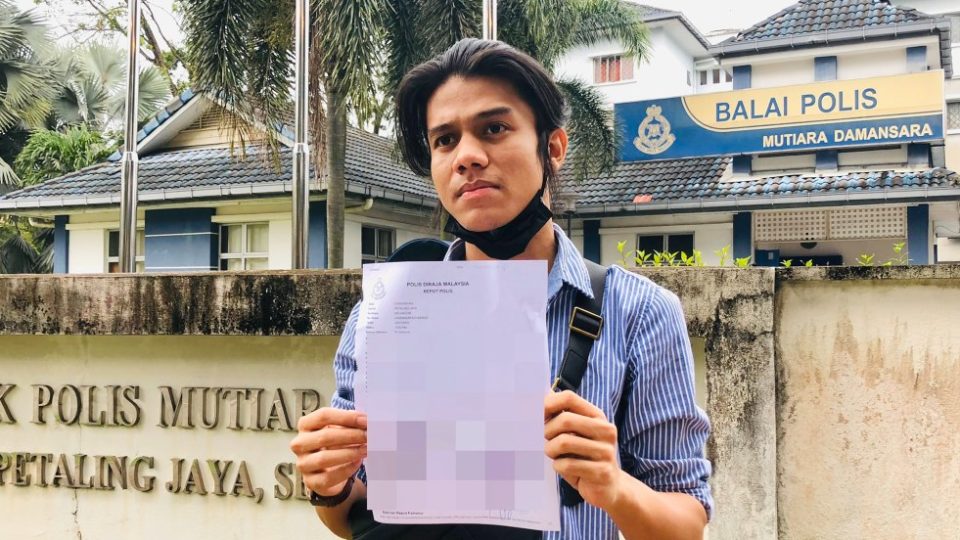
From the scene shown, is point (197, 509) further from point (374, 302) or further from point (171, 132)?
point (171, 132)

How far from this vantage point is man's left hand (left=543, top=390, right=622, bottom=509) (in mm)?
1098

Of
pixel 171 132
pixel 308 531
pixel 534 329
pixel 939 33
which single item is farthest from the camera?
pixel 171 132

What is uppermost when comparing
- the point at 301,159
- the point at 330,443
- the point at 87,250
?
the point at 87,250

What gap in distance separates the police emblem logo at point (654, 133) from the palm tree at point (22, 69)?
11878 millimetres

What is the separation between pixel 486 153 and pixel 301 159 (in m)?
2.32

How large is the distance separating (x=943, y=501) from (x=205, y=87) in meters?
8.94

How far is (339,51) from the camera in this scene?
9.69 m

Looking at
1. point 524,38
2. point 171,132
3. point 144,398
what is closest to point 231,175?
point 171,132

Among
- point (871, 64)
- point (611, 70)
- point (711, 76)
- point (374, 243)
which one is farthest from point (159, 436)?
point (711, 76)

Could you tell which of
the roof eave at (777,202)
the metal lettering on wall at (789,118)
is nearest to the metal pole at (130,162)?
the roof eave at (777,202)

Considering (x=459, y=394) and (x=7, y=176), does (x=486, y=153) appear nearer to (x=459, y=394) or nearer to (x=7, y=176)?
(x=459, y=394)

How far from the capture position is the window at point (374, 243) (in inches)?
554

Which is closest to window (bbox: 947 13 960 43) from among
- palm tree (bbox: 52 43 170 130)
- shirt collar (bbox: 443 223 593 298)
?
palm tree (bbox: 52 43 170 130)

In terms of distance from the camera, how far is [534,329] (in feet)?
3.76
